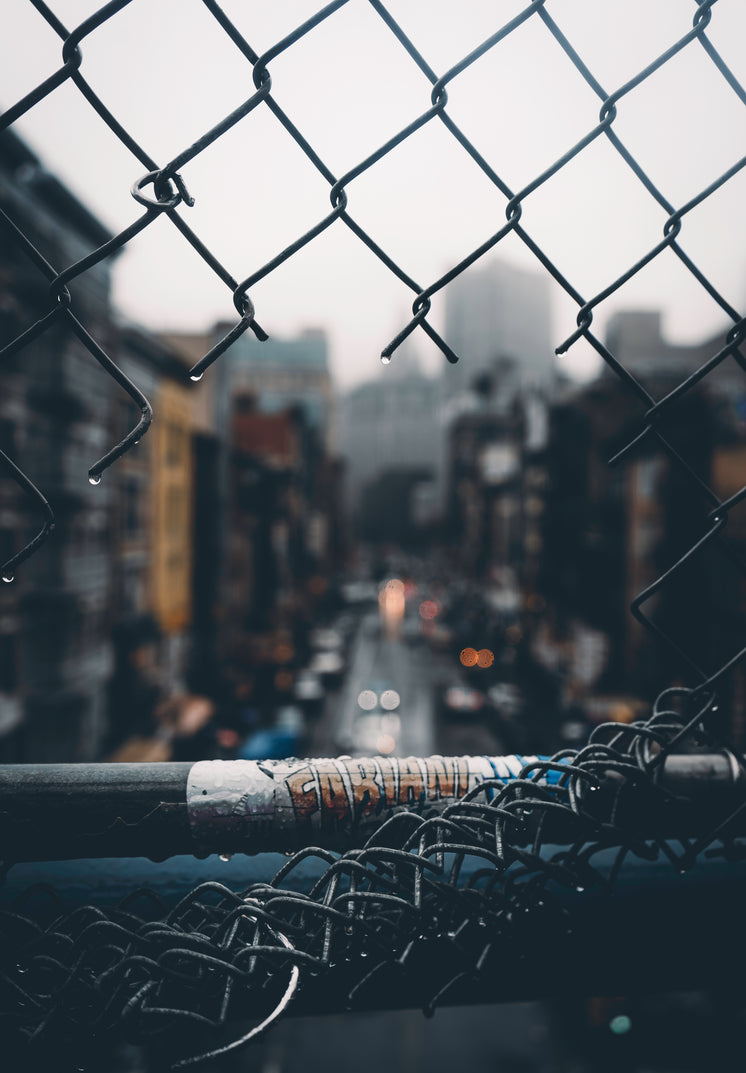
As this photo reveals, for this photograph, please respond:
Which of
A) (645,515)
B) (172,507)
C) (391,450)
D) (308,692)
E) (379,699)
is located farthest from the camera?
(391,450)

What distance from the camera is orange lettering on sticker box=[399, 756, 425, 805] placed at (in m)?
1.03

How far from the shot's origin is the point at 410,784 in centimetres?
104

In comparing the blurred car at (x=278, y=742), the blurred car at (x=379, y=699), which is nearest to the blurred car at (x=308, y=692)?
the blurred car at (x=379, y=699)

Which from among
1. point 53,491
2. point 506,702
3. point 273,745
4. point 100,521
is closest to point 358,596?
point 506,702

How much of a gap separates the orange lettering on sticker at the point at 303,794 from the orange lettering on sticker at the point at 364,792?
0.17 ft

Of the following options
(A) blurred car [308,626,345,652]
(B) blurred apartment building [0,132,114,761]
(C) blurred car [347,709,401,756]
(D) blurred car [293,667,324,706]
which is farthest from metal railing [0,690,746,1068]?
(A) blurred car [308,626,345,652]

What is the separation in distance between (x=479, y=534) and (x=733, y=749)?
70.1 meters

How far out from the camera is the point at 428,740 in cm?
2594

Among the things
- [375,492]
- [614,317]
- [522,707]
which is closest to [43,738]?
[522,707]

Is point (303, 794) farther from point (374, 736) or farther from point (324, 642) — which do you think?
point (324, 642)

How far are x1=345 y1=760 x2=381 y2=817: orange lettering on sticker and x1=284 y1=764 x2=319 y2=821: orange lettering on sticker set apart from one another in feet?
0.17

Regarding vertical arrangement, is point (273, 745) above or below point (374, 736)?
above

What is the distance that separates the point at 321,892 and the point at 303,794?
121mm

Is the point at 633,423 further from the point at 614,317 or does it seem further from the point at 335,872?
the point at 335,872
